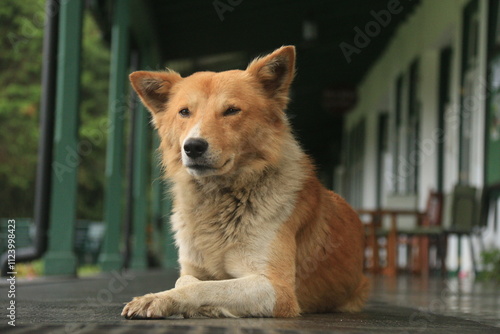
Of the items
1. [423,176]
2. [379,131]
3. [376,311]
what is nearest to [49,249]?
[376,311]

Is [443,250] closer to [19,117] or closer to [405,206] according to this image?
[405,206]

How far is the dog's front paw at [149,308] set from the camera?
2.74 meters

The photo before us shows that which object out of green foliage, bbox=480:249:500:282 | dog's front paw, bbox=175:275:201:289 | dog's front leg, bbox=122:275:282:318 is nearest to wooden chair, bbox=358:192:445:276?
green foliage, bbox=480:249:500:282

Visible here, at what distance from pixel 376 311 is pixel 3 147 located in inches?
633

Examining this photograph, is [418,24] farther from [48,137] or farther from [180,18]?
[48,137]

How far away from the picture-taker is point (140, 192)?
12.5 m

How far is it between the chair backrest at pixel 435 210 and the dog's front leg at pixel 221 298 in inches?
350

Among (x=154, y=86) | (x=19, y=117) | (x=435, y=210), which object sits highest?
(x=19, y=117)

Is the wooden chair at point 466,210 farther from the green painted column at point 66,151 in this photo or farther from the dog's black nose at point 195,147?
the dog's black nose at point 195,147

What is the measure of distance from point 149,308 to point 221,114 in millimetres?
910

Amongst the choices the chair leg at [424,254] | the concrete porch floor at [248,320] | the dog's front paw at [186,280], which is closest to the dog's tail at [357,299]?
the concrete porch floor at [248,320]

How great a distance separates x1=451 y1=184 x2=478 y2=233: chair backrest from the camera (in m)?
9.49

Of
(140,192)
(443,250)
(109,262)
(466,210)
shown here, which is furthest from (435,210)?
(109,262)

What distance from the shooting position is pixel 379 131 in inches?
773
